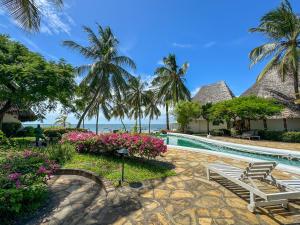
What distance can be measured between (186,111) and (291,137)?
11.4 metres

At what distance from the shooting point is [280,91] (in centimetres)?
2139

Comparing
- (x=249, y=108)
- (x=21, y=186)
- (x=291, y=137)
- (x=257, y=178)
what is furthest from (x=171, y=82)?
(x=21, y=186)

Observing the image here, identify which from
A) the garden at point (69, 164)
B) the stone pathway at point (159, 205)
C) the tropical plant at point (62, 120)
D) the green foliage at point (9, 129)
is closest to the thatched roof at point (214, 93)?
the tropical plant at point (62, 120)

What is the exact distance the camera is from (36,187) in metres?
4.36

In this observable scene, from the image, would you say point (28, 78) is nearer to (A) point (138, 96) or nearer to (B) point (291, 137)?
(B) point (291, 137)

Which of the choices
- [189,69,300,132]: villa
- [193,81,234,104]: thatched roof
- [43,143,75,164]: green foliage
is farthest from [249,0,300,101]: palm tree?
[43,143,75,164]: green foliage

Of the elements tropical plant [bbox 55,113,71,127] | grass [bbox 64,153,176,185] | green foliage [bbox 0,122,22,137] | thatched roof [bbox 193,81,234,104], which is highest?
thatched roof [bbox 193,81,234,104]

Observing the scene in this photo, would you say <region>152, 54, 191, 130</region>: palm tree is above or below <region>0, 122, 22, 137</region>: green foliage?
above

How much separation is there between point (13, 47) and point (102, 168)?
32.7 ft

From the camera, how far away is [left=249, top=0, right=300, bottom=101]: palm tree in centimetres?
1717

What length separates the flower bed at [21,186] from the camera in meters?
3.64

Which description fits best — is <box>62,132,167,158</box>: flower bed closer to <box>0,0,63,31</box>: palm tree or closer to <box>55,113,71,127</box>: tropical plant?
<box>0,0,63,31</box>: palm tree

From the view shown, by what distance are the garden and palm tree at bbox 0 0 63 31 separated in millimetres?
3994

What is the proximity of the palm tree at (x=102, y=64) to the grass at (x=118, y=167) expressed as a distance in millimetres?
10683
